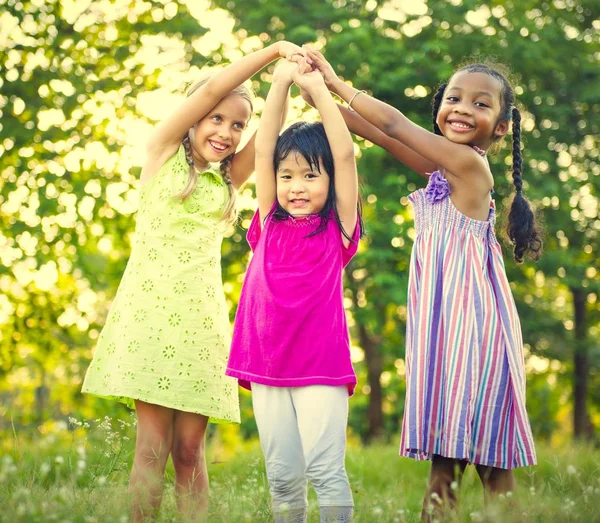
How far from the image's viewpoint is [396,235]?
7137 mm

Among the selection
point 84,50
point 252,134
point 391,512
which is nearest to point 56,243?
point 84,50

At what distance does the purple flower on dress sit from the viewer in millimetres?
3211

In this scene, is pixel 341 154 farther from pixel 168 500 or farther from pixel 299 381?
pixel 168 500

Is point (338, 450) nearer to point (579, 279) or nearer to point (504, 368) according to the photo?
point (504, 368)

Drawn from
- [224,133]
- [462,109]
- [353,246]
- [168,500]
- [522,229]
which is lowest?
[168,500]

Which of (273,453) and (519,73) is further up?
(519,73)

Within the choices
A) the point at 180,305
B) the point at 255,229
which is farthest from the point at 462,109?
the point at 180,305

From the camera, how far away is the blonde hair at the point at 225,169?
3.31 m

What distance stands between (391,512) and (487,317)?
958 millimetres

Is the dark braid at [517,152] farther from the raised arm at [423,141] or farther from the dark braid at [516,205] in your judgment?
the raised arm at [423,141]

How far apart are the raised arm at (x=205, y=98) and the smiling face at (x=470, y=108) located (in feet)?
2.11

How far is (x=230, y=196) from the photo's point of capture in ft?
11.2

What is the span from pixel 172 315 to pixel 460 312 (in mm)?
1136

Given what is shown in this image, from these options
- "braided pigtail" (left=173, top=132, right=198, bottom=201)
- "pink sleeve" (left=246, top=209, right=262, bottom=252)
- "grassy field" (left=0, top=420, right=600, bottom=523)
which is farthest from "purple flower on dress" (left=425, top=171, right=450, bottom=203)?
"grassy field" (left=0, top=420, right=600, bottom=523)
